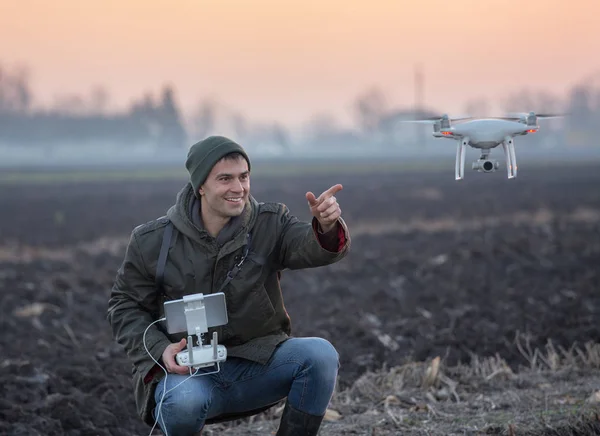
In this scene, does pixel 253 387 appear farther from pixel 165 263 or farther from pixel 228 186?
pixel 228 186

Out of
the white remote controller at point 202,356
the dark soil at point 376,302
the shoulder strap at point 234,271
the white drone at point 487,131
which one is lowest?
the dark soil at point 376,302

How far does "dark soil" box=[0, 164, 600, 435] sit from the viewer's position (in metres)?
6.81

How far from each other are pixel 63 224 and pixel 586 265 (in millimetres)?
14105

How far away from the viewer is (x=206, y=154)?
4656 mm

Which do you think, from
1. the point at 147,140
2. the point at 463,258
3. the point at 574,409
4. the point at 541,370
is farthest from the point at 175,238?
the point at 147,140

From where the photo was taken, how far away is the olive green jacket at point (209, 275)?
4703mm

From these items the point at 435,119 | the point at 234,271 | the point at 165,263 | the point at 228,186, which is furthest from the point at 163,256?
the point at 435,119

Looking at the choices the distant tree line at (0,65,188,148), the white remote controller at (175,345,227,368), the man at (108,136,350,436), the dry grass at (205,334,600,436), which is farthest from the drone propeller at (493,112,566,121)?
the distant tree line at (0,65,188,148)

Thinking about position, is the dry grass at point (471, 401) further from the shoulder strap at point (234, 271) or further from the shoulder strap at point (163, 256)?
the shoulder strap at point (163, 256)

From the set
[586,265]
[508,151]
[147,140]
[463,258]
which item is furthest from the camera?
[147,140]

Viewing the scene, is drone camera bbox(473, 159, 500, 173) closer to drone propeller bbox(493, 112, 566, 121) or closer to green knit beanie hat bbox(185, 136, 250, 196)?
drone propeller bbox(493, 112, 566, 121)

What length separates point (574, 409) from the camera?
19.3ft

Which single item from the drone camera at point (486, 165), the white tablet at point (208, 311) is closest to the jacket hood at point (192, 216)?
the white tablet at point (208, 311)

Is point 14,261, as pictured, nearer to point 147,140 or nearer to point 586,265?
point 586,265
